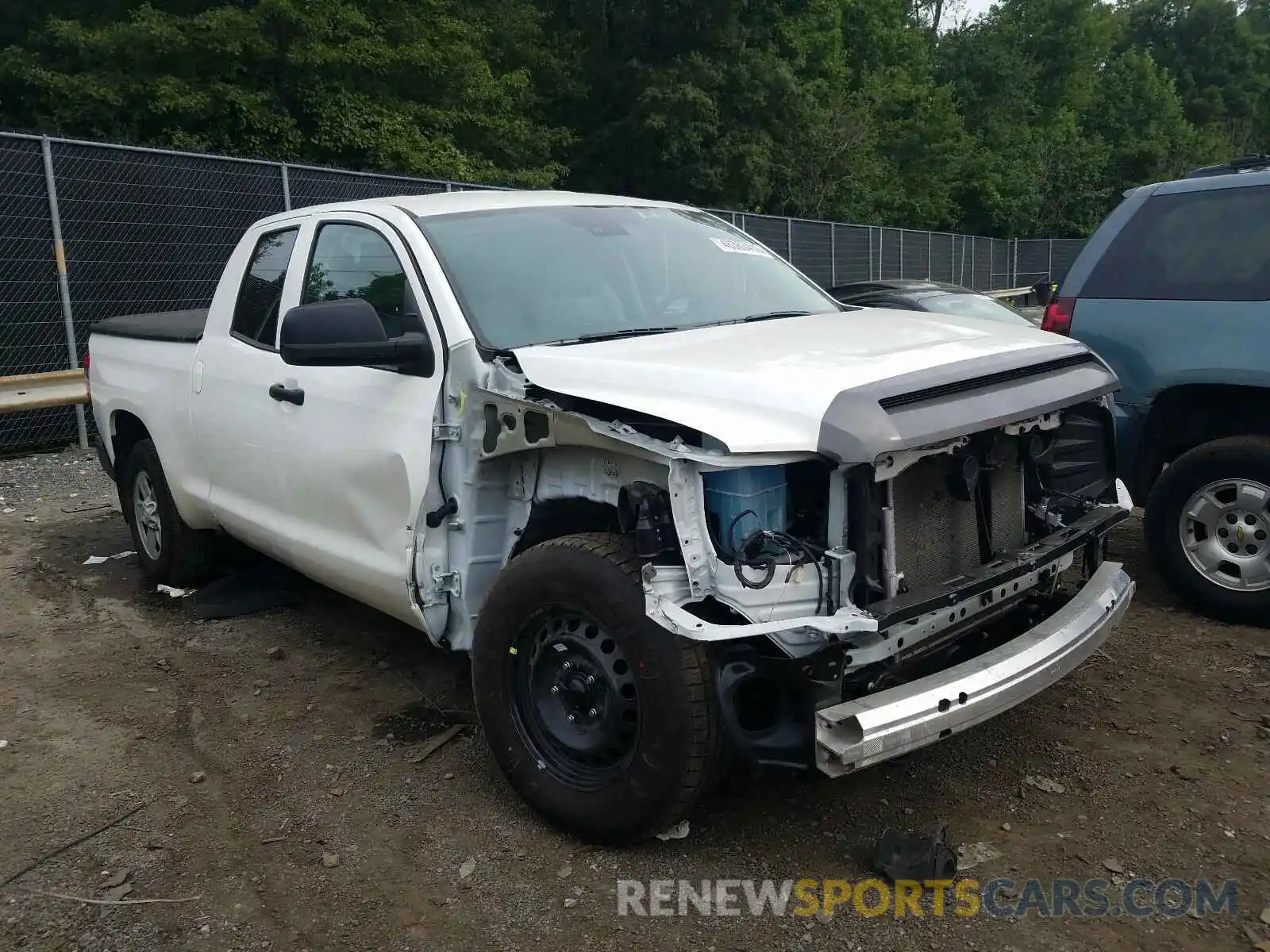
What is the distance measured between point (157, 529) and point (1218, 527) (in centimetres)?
539

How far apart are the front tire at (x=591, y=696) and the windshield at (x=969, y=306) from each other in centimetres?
768

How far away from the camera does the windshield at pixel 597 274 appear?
383cm

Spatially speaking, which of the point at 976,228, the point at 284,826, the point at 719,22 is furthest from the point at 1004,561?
the point at 976,228

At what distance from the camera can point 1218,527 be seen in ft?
16.4

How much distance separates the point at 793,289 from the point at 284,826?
288 cm

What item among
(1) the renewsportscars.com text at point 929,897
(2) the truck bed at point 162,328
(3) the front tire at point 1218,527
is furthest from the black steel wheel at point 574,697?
(3) the front tire at point 1218,527

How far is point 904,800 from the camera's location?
3.53 meters

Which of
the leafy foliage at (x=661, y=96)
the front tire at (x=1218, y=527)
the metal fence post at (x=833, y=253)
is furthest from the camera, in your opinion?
the metal fence post at (x=833, y=253)

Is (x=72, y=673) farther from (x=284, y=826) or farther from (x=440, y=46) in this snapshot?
(x=440, y=46)

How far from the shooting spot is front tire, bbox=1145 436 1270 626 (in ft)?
15.9

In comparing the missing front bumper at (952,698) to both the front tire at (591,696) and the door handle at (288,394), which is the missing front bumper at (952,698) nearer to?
the front tire at (591,696)

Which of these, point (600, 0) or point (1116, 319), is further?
point (600, 0)

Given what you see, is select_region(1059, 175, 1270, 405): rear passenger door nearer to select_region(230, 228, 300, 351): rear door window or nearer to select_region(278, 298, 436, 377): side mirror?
select_region(278, 298, 436, 377): side mirror

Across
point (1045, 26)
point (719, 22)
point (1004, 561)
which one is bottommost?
point (1004, 561)
